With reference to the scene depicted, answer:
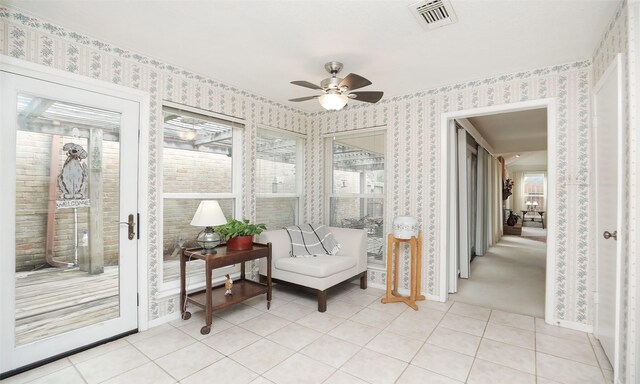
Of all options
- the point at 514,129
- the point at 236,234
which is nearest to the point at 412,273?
the point at 236,234

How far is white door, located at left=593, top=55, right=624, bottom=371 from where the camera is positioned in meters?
1.92

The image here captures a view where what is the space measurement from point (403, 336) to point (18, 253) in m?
3.06

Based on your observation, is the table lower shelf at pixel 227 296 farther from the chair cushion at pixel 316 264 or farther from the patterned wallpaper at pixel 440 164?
the patterned wallpaper at pixel 440 164

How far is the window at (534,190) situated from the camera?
12281mm

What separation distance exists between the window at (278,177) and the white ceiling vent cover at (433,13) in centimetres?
247

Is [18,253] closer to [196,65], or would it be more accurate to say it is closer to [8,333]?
[8,333]

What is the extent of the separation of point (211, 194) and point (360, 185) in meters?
2.05

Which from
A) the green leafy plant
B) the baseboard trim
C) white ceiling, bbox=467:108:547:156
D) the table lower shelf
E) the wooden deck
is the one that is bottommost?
the baseboard trim

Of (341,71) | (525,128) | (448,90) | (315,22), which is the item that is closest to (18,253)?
(315,22)

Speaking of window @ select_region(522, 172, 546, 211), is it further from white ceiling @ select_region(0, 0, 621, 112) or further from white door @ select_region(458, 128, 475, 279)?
white ceiling @ select_region(0, 0, 621, 112)

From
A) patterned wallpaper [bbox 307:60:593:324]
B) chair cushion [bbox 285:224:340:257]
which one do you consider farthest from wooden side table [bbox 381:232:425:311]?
chair cushion [bbox 285:224:340:257]

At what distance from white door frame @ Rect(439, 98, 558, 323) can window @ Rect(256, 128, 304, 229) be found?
6.87 ft

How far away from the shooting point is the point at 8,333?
2.07 meters

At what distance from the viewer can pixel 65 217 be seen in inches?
92.6
